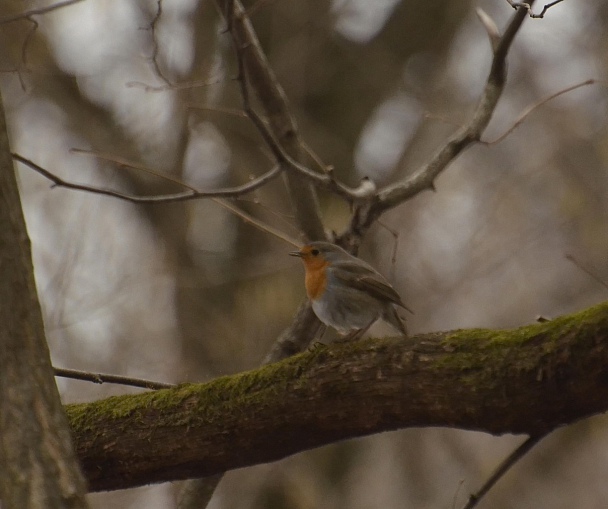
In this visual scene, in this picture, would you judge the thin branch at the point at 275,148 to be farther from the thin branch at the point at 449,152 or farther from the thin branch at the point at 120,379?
the thin branch at the point at 120,379

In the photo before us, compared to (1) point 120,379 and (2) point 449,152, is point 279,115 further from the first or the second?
(1) point 120,379

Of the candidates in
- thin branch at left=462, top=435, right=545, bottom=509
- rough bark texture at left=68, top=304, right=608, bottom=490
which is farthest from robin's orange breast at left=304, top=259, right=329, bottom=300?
thin branch at left=462, top=435, right=545, bottom=509

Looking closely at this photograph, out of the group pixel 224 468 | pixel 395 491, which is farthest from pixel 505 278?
pixel 224 468

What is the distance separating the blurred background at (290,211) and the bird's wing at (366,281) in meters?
2.15

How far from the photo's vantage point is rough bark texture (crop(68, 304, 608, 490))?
215 cm

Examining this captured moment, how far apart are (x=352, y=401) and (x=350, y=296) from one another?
1.36m

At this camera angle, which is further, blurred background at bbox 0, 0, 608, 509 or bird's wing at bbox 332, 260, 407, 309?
blurred background at bbox 0, 0, 608, 509

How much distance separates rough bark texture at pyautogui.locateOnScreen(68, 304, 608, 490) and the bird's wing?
1.19m

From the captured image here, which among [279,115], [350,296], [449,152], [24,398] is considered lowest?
[24,398]

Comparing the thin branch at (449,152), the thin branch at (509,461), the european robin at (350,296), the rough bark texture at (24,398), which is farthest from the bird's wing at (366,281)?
the rough bark texture at (24,398)

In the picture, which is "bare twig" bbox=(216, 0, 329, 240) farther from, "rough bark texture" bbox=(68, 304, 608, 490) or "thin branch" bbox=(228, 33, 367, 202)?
"rough bark texture" bbox=(68, 304, 608, 490)

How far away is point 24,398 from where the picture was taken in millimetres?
1775

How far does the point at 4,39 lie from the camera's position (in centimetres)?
627

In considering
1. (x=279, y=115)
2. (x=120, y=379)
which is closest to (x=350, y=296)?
(x=279, y=115)
